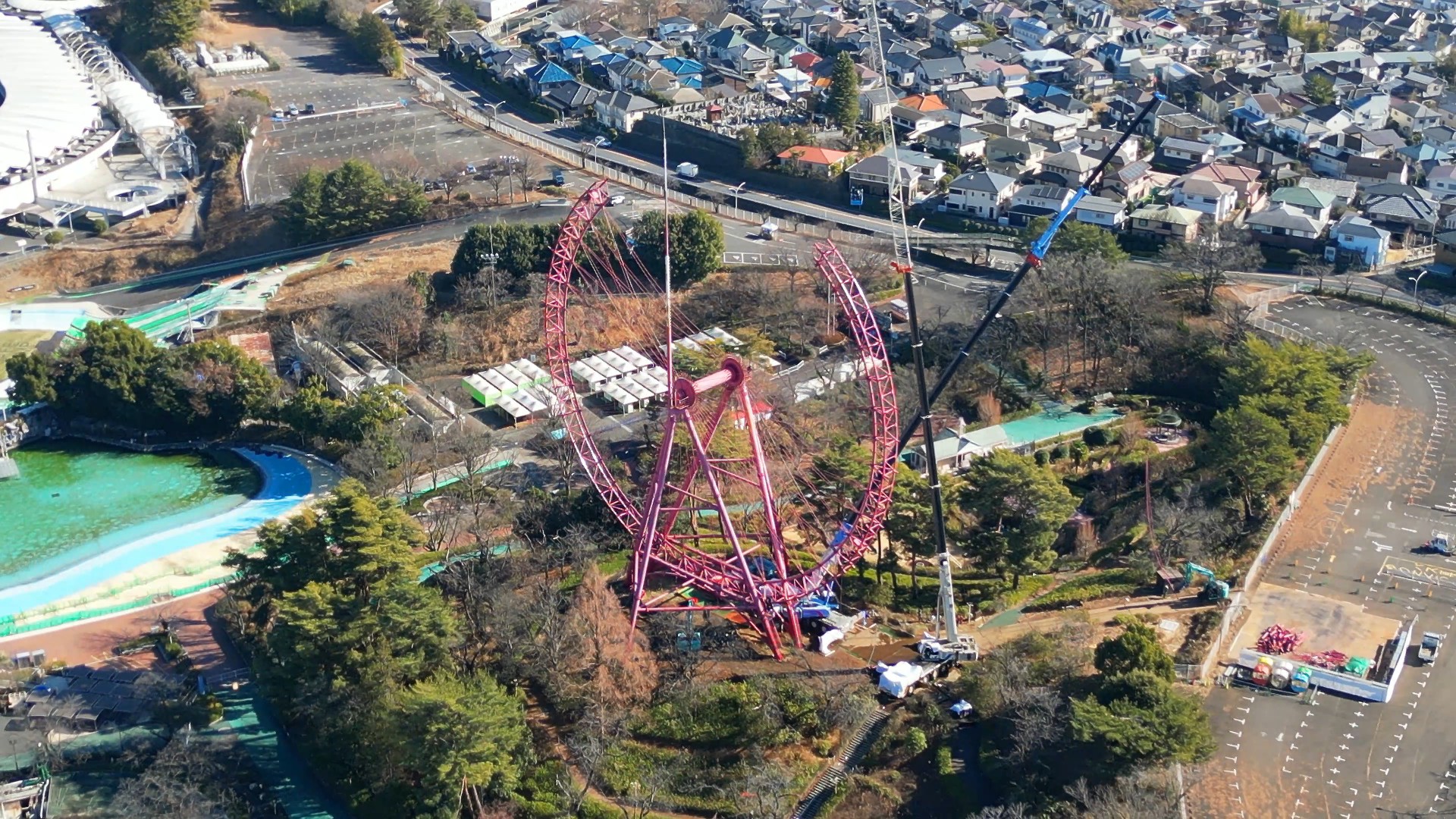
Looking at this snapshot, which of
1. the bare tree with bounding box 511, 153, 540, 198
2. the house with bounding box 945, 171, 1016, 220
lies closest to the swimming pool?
the bare tree with bounding box 511, 153, 540, 198

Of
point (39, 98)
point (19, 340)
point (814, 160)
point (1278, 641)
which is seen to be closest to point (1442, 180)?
point (814, 160)

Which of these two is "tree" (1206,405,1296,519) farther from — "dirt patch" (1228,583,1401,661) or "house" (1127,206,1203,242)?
"house" (1127,206,1203,242)

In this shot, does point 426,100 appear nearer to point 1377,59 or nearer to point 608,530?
point 608,530

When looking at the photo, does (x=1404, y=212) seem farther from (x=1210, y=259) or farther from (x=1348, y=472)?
(x=1348, y=472)

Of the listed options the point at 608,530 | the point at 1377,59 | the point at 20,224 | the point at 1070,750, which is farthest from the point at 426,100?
the point at 1070,750

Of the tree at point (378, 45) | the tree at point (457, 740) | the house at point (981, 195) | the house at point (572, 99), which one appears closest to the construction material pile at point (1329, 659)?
the tree at point (457, 740)

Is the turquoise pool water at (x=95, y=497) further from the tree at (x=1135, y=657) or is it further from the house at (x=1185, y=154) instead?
the house at (x=1185, y=154)

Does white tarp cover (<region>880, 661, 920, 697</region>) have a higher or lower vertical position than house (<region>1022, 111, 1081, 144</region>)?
lower
